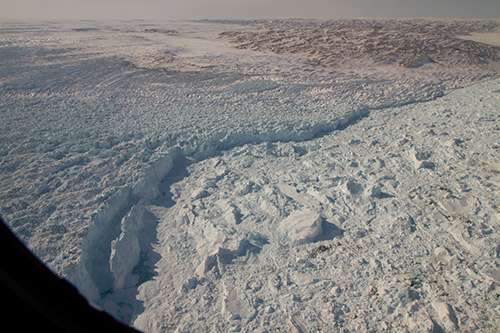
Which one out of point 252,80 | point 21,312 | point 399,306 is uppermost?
point 21,312

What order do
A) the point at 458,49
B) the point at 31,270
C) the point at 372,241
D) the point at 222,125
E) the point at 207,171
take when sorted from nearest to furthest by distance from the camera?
the point at 31,270 → the point at 372,241 → the point at 207,171 → the point at 222,125 → the point at 458,49

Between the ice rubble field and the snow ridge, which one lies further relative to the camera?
the snow ridge

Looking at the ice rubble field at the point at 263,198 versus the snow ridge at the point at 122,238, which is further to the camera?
the snow ridge at the point at 122,238

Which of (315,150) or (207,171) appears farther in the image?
(315,150)

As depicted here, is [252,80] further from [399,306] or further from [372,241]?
[399,306]

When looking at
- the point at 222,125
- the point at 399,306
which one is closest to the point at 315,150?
the point at 222,125

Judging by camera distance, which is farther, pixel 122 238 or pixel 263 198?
pixel 263 198

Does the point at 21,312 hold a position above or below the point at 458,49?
above

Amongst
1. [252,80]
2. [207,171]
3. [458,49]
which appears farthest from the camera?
[458,49]
